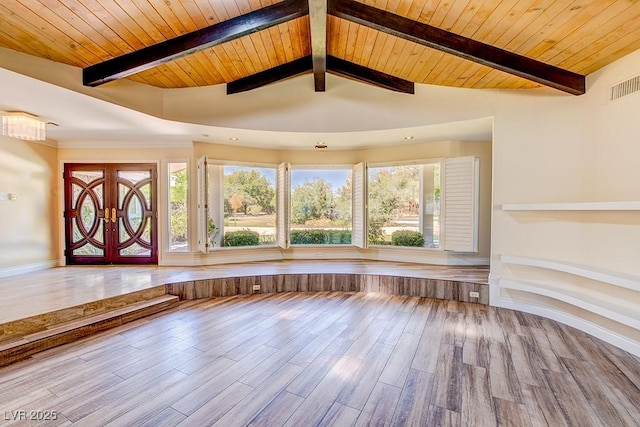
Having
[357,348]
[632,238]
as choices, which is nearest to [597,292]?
[632,238]

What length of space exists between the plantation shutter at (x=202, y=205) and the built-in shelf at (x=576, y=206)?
192 inches

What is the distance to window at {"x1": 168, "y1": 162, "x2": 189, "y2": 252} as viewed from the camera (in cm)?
553

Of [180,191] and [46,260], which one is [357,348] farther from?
[46,260]

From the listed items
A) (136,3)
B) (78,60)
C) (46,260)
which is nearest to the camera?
(136,3)

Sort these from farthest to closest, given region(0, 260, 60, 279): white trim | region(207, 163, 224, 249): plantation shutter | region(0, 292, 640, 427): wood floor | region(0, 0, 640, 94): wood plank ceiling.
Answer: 1. region(207, 163, 224, 249): plantation shutter
2. region(0, 260, 60, 279): white trim
3. region(0, 0, 640, 94): wood plank ceiling
4. region(0, 292, 640, 427): wood floor

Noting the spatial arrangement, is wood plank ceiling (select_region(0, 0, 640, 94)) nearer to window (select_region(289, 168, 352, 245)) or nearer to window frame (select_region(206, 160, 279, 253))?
window frame (select_region(206, 160, 279, 253))

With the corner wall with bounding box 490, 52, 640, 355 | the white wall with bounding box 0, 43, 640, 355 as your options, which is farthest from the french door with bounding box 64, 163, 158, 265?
the corner wall with bounding box 490, 52, 640, 355

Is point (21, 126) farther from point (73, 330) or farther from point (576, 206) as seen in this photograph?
point (576, 206)

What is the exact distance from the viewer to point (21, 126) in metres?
3.70

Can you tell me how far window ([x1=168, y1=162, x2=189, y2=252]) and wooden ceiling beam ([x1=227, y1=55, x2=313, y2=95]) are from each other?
2.05m

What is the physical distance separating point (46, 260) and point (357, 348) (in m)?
5.89

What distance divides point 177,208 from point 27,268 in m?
2.53

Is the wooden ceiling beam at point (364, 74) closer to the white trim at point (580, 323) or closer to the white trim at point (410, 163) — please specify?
the white trim at point (410, 163)

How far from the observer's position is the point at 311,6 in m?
2.55
